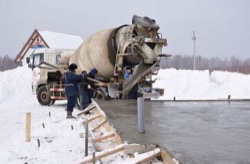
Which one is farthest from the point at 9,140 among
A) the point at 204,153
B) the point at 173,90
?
the point at 173,90

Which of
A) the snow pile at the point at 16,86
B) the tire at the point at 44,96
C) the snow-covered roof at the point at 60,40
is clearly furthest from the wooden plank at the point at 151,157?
the snow-covered roof at the point at 60,40

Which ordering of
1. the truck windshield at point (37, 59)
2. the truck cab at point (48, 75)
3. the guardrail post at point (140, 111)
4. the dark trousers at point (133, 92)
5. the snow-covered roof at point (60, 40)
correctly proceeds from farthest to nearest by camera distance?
the snow-covered roof at point (60, 40)
the truck windshield at point (37, 59)
the truck cab at point (48, 75)
the dark trousers at point (133, 92)
the guardrail post at point (140, 111)

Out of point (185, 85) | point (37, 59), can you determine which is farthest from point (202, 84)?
point (37, 59)

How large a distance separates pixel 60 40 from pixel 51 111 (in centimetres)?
2982

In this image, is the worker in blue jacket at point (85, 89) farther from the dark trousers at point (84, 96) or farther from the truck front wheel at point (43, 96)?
the truck front wheel at point (43, 96)

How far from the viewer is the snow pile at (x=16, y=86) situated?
24.4 meters

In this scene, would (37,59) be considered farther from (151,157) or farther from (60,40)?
(60,40)

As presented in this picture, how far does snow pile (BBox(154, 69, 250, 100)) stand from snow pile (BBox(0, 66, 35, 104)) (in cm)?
999

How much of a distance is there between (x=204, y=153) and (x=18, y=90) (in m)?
24.0

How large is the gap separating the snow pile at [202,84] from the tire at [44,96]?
29.5 ft

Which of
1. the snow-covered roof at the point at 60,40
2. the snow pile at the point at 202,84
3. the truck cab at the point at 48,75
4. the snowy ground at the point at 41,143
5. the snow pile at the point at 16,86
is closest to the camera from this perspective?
the snowy ground at the point at 41,143

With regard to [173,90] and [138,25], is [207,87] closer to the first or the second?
[173,90]

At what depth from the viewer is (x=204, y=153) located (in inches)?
156

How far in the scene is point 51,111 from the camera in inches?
581
